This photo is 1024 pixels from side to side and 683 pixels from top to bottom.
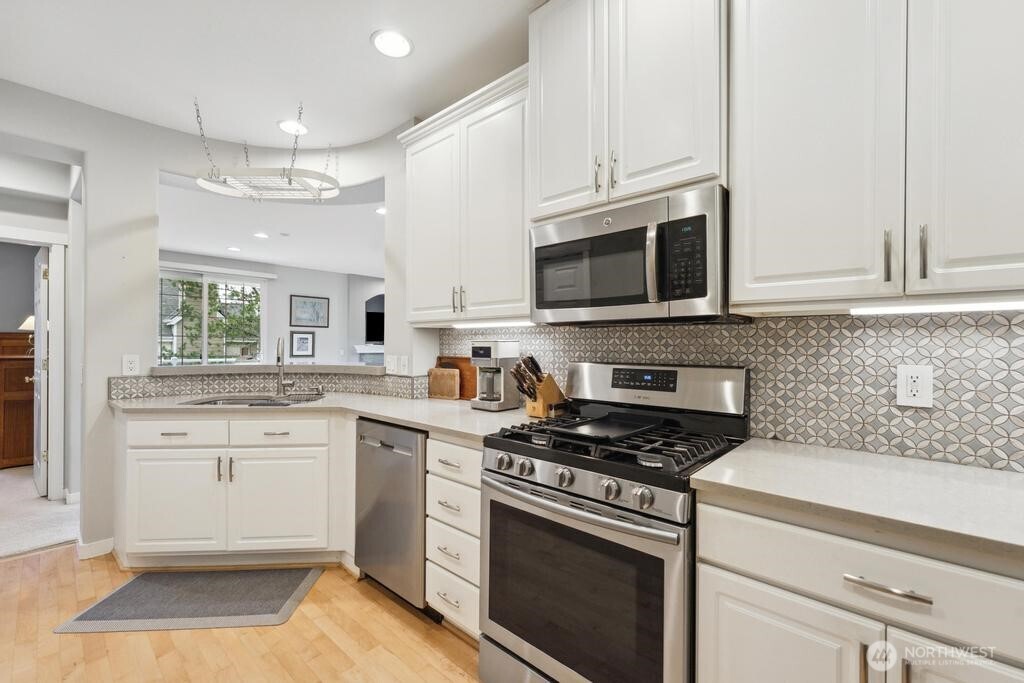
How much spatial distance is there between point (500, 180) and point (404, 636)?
2.04m

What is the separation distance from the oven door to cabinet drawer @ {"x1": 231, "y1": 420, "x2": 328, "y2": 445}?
1199 millimetres

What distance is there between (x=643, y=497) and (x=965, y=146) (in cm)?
113

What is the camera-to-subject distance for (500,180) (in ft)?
7.17

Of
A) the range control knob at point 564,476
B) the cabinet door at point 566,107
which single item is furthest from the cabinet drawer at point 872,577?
the cabinet door at point 566,107

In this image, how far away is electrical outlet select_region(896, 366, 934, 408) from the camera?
1377mm

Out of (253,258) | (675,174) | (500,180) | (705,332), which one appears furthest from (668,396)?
(253,258)

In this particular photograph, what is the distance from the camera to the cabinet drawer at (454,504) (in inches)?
71.4

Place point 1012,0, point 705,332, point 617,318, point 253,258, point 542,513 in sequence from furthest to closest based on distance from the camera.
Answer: point 253,258 → point 705,332 → point 617,318 → point 542,513 → point 1012,0

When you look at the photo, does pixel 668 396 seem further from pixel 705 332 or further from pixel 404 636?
pixel 404 636

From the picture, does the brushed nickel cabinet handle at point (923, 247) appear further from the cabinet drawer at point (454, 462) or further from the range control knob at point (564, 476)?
A: the cabinet drawer at point (454, 462)

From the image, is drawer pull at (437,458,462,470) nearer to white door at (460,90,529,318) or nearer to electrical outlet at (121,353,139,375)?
white door at (460,90,529,318)

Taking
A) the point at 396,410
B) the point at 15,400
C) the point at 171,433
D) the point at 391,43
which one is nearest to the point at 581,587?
the point at 396,410

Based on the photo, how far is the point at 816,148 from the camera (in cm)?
130

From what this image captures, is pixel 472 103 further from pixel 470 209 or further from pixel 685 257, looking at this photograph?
pixel 685 257
